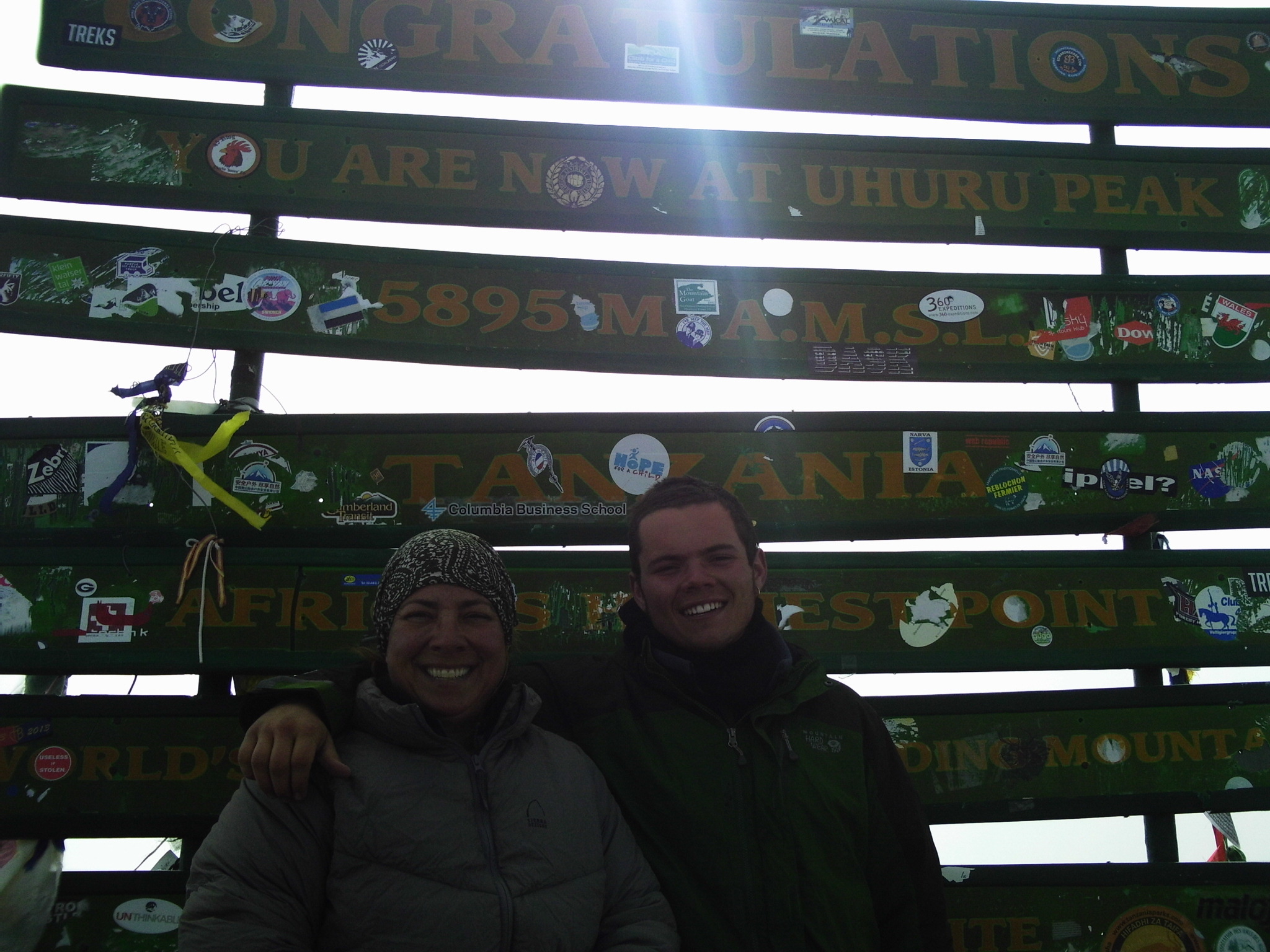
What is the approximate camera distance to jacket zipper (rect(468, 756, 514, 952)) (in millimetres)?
2049

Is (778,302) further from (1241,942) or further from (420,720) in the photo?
(1241,942)

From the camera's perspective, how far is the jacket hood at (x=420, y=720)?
7.28 ft

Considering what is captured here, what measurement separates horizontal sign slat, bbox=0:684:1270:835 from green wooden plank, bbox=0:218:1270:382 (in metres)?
1.47

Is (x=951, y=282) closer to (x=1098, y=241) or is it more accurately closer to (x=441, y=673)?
(x=1098, y=241)

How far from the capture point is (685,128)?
4.36 meters

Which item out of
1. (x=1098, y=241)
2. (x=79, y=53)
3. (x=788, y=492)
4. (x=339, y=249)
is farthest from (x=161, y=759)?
(x=1098, y=241)

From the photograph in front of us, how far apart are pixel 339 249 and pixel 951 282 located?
2.75m

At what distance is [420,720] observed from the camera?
2.21 meters

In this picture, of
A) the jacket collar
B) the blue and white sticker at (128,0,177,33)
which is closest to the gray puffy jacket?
the jacket collar

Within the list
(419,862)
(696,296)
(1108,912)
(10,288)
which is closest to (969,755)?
(1108,912)

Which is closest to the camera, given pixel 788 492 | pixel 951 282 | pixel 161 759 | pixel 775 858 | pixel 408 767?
pixel 408 767

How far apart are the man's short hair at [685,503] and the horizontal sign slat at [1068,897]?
1870 mm

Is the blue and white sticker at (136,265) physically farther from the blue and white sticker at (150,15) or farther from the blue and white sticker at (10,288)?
the blue and white sticker at (150,15)

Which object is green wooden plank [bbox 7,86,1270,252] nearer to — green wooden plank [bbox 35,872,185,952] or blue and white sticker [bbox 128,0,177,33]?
blue and white sticker [bbox 128,0,177,33]
